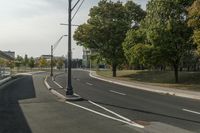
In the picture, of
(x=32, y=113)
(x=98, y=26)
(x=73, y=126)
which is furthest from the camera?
(x=98, y=26)

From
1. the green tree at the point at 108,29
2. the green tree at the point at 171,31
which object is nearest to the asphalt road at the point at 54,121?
the green tree at the point at 171,31

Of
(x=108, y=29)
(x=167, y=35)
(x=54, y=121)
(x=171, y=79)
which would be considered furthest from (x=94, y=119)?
(x=108, y=29)

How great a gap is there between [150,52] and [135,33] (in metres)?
8.35

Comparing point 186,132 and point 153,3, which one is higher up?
point 153,3

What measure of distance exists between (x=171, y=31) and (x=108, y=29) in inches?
881

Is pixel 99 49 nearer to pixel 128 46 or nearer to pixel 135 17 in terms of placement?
pixel 135 17

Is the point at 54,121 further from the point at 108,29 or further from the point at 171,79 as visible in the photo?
the point at 108,29

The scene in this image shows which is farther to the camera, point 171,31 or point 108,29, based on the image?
point 108,29

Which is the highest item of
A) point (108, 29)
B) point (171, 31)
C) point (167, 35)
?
point (108, 29)

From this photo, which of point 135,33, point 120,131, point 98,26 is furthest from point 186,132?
point 98,26

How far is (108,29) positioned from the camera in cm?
6438

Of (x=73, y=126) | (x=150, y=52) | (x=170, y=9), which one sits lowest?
(x=73, y=126)

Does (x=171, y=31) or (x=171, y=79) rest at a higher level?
(x=171, y=31)

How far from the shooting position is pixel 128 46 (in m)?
53.1
